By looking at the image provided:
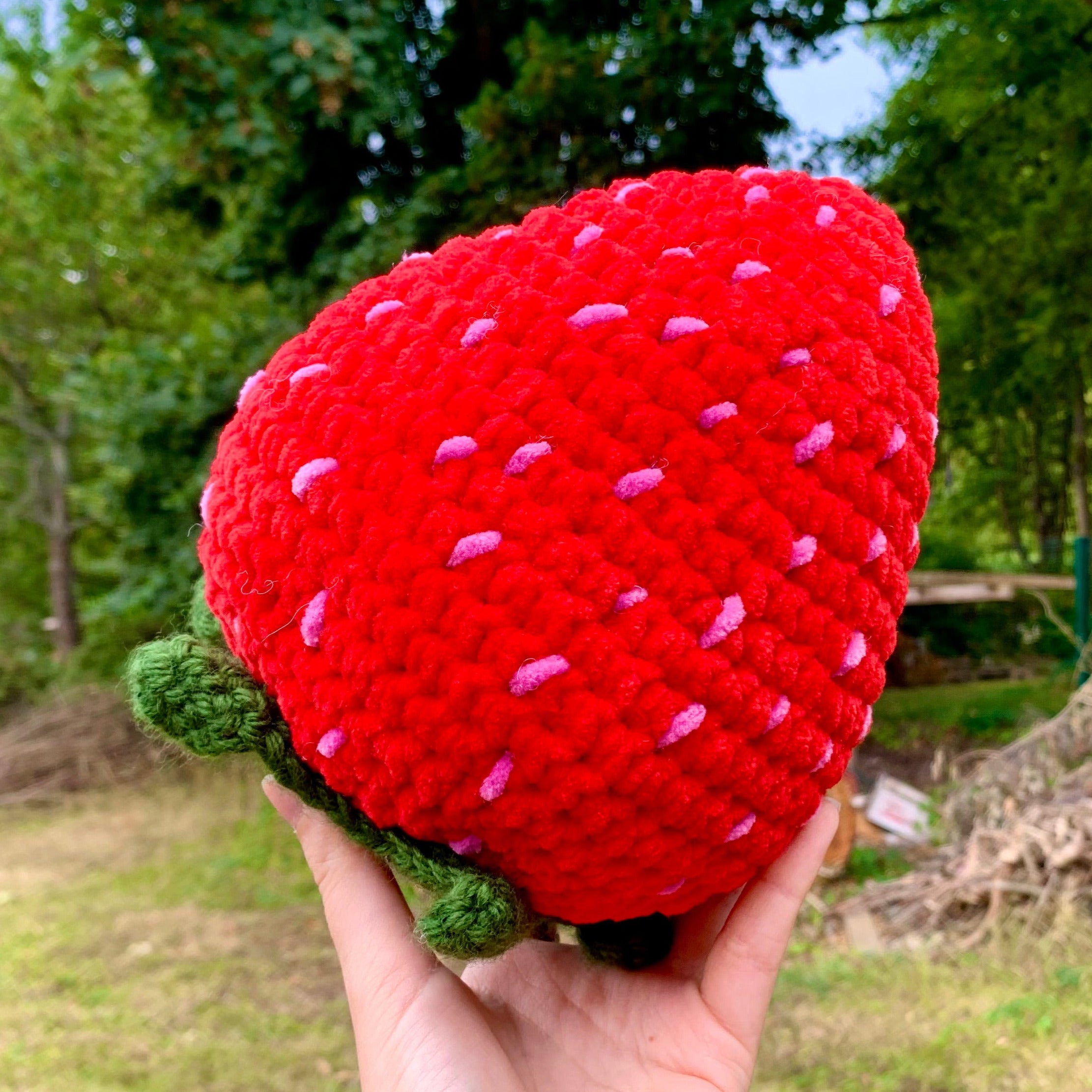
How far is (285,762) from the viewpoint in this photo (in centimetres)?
72

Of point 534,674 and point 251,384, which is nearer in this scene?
point 534,674

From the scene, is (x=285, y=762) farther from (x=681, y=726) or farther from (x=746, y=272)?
(x=746, y=272)

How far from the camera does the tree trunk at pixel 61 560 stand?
6508mm

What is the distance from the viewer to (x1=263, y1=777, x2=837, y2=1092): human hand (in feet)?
2.68

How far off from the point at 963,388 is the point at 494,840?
5.92m

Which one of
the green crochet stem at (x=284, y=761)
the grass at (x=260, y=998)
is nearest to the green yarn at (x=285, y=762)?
the green crochet stem at (x=284, y=761)

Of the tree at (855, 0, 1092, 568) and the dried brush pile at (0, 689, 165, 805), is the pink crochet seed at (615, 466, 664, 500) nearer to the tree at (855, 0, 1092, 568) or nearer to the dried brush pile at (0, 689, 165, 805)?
the tree at (855, 0, 1092, 568)

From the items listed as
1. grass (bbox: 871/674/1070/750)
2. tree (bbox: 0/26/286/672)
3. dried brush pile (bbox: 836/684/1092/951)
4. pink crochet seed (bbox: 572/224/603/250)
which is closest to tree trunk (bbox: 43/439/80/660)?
tree (bbox: 0/26/286/672)

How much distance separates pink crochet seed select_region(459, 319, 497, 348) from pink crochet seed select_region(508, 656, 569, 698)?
0.76 ft

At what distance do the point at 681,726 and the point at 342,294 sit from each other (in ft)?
7.84

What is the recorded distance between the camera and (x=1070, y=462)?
871 cm

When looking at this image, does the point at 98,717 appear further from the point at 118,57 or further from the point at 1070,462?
the point at 1070,462

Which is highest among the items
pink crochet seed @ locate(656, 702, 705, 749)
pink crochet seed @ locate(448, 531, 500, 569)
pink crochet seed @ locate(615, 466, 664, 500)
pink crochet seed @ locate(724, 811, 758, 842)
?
pink crochet seed @ locate(615, 466, 664, 500)

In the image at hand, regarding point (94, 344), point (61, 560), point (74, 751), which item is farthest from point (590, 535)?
point (61, 560)
